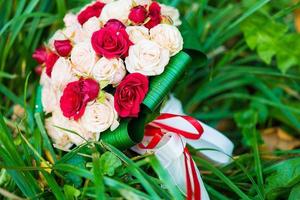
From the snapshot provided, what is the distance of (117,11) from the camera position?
98 centimetres

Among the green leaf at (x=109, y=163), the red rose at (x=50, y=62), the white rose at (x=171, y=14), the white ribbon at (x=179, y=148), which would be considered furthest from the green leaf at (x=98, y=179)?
the white rose at (x=171, y=14)

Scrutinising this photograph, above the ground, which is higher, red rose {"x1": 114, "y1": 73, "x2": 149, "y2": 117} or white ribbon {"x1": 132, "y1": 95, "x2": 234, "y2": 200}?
red rose {"x1": 114, "y1": 73, "x2": 149, "y2": 117}

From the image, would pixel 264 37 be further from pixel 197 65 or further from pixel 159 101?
pixel 159 101

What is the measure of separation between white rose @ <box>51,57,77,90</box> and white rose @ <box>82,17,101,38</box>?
7cm

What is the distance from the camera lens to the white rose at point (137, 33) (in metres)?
0.94

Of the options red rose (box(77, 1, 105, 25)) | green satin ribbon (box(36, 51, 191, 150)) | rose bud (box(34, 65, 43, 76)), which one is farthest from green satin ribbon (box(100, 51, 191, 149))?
rose bud (box(34, 65, 43, 76))

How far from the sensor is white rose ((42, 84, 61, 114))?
0.99 m

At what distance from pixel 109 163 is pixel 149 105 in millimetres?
132

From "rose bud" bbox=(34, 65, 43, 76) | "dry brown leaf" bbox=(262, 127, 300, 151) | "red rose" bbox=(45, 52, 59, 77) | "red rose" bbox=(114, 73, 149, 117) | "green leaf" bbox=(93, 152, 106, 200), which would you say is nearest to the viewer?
"green leaf" bbox=(93, 152, 106, 200)

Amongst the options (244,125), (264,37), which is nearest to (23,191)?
(244,125)

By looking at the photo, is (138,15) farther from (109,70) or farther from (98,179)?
(98,179)

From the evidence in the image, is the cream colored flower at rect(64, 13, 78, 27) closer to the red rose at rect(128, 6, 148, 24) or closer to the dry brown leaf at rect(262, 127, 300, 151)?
the red rose at rect(128, 6, 148, 24)

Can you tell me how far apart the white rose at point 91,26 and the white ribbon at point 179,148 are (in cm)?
23

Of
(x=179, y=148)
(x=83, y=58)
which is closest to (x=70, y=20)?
A: (x=83, y=58)
